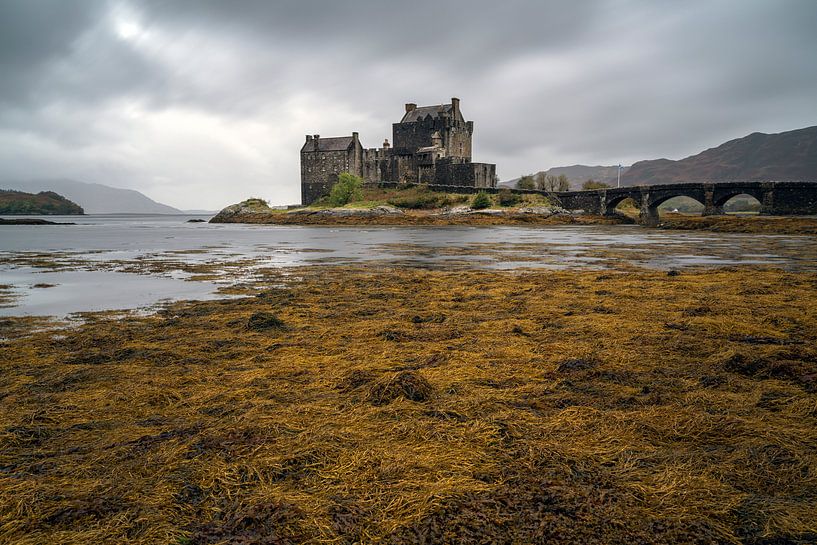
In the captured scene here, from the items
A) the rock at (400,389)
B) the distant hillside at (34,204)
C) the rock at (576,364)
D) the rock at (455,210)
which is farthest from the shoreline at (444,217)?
the distant hillside at (34,204)

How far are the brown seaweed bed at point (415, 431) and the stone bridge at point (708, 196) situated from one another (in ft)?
203

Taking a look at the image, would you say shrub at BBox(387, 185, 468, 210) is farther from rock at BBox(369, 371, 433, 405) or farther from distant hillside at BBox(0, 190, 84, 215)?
distant hillside at BBox(0, 190, 84, 215)

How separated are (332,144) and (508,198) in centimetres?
3401

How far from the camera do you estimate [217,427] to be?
3.98 m

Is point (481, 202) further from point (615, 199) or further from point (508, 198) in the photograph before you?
point (615, 199)

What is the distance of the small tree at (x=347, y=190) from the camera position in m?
77.9

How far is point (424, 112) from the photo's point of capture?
3403 inches

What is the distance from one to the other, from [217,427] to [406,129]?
87799 mm

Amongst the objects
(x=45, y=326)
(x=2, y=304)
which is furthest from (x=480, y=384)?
(x=2, y=304)

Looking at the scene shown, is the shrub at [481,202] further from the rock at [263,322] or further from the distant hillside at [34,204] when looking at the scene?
the distant hillside at [34,204]

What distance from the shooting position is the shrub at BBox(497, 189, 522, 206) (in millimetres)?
73812

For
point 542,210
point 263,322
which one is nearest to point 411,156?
point 542,210

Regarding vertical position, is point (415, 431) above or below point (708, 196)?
below

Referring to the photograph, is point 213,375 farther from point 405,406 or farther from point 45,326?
point 45,326
